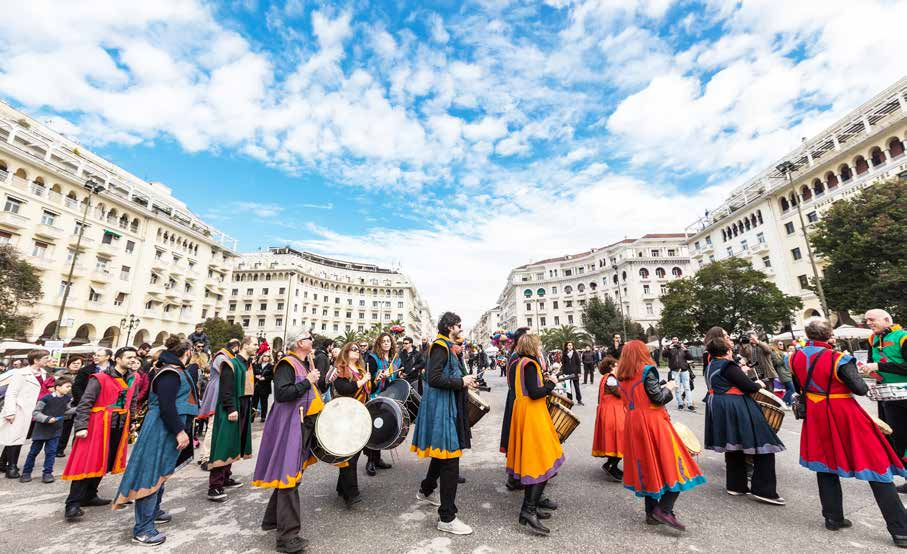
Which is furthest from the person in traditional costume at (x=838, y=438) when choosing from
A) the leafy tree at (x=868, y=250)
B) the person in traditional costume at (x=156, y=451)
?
the leafy tree at (x=868, y=250)

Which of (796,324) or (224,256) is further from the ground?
(224,256)

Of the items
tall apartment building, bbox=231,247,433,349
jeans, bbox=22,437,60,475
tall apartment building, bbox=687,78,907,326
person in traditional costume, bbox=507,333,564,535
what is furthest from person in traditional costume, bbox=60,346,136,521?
tall apartment building, bbox=231,247,433,349

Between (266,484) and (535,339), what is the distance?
9.86 feet

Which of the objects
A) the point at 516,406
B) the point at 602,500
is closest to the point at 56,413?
the point at 516,406

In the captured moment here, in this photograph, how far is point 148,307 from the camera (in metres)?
40.8

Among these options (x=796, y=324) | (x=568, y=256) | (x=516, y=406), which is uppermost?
(x=568, y=256)

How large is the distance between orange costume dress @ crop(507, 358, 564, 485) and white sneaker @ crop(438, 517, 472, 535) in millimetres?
693

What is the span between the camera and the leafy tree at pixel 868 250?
20422 mm

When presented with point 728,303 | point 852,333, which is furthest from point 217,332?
point 728,303

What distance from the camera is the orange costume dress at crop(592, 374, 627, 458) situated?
5.14 m

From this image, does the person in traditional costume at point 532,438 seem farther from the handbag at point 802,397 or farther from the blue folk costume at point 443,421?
the handbag at point 802,397

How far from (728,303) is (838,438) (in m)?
35.3

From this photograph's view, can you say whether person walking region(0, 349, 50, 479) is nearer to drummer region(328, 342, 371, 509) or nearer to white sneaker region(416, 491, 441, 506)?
drummer region(328, 342, 371, 509)

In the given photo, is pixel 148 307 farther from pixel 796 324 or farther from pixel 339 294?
pixel 796 324
